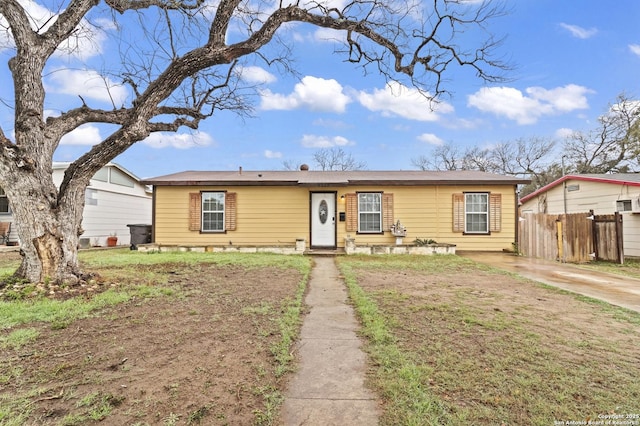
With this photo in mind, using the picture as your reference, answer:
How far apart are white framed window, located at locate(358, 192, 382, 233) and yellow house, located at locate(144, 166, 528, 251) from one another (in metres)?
0.04

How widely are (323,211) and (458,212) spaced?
4.76 metres

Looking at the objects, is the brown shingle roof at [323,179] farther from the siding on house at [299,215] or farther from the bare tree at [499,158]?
the bare tree at [499,158]

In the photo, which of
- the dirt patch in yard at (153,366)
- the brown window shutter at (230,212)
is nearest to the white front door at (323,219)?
the brown window shutter at (230,212)

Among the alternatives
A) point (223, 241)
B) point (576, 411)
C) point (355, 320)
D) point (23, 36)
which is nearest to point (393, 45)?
point (355, 320)

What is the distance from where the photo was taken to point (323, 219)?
1140cm

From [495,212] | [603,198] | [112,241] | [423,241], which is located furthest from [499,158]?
[112,241]

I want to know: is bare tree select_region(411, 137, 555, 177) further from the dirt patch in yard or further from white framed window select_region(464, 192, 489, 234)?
the dirt patch in yard

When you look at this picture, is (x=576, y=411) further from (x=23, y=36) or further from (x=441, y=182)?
(x=441, y=182)

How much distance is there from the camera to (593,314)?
3.99 metres

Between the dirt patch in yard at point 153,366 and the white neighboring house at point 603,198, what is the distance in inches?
483

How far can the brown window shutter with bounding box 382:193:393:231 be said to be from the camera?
1118cm

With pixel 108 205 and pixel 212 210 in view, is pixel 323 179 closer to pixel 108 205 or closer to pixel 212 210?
pixel 212 210

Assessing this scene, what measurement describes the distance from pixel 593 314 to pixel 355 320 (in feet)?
9.91

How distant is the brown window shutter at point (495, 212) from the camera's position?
1110cm
